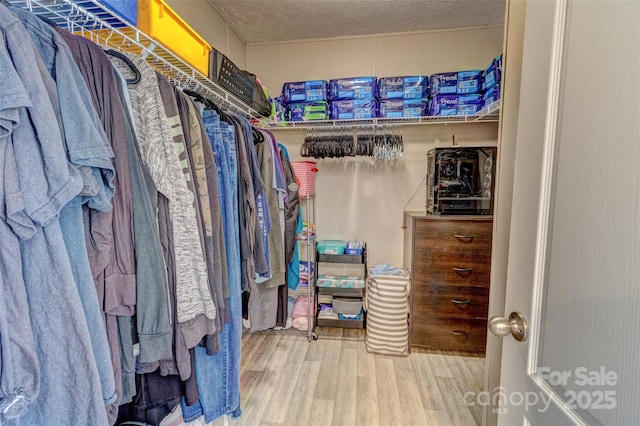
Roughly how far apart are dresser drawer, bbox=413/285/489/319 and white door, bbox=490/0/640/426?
1.59m

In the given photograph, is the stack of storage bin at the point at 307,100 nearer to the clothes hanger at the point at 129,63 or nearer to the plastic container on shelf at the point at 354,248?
the plastic container on shelf at the point at 354,248

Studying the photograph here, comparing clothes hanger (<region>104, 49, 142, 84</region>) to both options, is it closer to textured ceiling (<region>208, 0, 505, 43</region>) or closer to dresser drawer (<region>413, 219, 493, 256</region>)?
textured ceiling (<region>208, 0, 505, 43</region>)

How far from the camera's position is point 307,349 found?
7.68 ft

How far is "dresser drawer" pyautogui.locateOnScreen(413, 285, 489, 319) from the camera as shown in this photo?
7.25 feet

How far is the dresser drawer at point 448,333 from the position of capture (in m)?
2.24

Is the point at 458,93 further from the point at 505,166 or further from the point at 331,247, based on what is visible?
the point at 331,247

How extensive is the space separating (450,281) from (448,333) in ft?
1.37

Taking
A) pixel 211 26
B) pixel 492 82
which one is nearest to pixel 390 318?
pixel 492 82

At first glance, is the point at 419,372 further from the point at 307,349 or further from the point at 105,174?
the point at 105,174

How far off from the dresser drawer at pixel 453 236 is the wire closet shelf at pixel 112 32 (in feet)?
5.49

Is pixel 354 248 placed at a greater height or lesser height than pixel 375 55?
lesser

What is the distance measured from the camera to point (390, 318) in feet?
7.43

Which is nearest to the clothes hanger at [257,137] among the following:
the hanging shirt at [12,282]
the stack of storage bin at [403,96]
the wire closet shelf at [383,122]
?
the wire closet shelf at [383,122]

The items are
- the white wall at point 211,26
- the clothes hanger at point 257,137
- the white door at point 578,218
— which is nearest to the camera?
the white door at point 578,218
